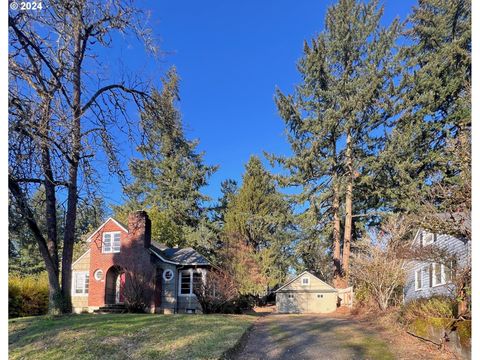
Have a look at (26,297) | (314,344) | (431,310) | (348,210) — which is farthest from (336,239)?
(26,297)

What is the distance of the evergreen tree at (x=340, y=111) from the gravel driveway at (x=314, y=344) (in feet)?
49.2

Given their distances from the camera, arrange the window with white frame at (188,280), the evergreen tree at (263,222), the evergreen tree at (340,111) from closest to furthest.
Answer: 1. the window with white frame at (188,280)
2. the evergreen tree at (340,111)
3. the evergreen tree at (263,222)

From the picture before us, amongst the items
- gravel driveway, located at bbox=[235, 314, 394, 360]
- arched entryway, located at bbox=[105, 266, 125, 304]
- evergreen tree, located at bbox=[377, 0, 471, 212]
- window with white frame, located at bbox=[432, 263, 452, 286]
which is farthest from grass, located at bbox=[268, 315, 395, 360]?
evergreen tree, located at bbox=[377, 0, 471, 212]

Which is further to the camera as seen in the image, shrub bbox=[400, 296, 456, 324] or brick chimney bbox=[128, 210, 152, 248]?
brick chimney bbox=[128, 210, 152, 248]

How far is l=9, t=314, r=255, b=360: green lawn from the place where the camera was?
8.26 metres

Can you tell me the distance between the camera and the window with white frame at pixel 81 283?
23328mm

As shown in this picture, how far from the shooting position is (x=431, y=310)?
1073 cm

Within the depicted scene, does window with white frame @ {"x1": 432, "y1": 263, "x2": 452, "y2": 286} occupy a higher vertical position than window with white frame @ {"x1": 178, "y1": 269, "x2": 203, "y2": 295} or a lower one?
higher

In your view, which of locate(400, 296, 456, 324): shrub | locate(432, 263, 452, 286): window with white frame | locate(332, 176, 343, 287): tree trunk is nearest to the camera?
locate(400, 296, 456, 324): shrub

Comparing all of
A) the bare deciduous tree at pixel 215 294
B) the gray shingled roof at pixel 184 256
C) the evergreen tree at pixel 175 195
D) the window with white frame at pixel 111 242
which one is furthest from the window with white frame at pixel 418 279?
the evergreen tree at pixel 175 195

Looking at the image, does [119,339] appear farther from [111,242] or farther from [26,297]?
[26,297]

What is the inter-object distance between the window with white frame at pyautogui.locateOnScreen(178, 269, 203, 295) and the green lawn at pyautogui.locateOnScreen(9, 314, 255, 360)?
8.36 meters

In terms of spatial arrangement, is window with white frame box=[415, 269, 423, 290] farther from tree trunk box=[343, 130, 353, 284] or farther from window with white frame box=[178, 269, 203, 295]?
window with white frame box=[178, 269, 203, 295]

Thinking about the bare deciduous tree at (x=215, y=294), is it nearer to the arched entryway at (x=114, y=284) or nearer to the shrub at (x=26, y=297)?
the arched entryway at (x=114, y=284)
